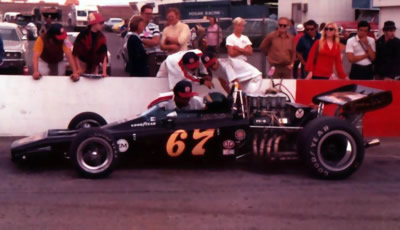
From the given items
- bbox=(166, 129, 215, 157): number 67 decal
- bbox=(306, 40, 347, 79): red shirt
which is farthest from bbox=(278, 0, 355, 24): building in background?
bbox=(166, 129, 215, 157): number 67 decal

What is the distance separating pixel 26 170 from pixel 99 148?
1.12 m

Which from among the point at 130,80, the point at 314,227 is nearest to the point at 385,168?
the point at 314,227

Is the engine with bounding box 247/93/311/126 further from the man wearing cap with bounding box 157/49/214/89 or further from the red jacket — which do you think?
the red jacket

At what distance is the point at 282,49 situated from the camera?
11594 mm

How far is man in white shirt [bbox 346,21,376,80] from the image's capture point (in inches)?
452

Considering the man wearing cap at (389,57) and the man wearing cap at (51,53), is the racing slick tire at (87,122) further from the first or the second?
the man wearing cap at (389,57)

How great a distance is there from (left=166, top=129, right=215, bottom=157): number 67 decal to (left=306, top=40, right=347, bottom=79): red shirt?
3517 mm

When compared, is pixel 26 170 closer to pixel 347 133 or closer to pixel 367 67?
→ pixel 347 133

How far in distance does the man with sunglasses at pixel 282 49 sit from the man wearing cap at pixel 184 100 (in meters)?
3.34

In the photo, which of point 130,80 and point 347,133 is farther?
point 130,80

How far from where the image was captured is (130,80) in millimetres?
10891

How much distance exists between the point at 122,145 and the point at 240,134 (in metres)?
1.39

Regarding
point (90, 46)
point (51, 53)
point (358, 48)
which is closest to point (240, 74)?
point (90, 46)

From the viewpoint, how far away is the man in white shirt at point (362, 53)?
11.5m
